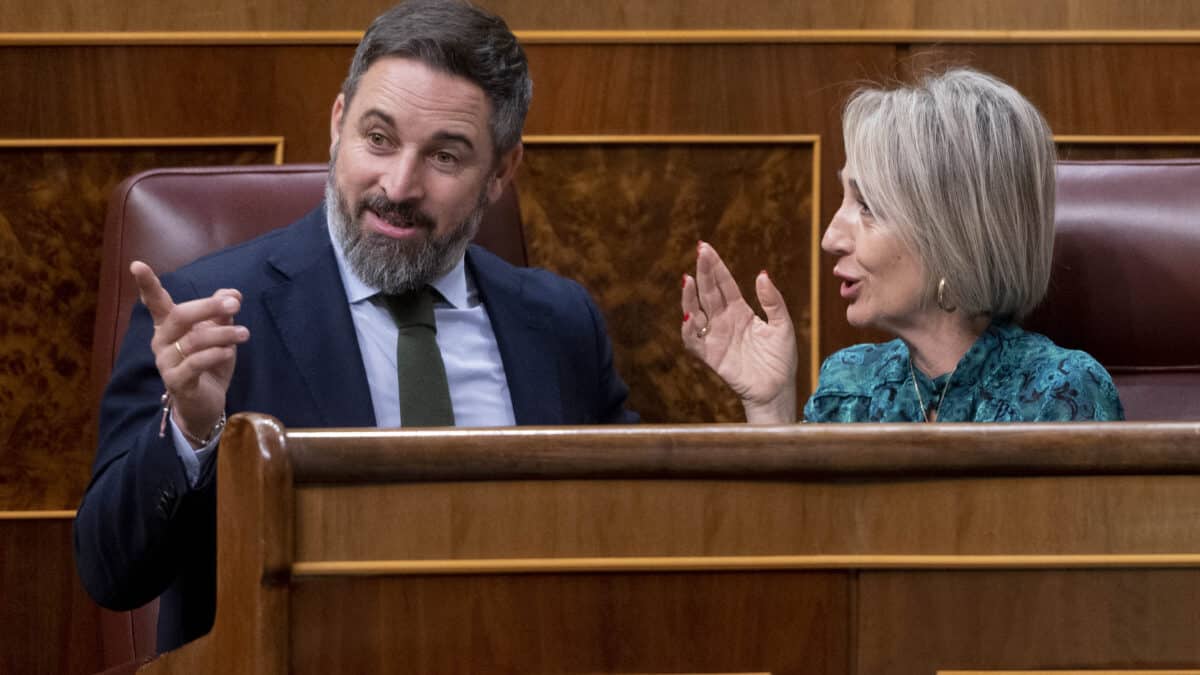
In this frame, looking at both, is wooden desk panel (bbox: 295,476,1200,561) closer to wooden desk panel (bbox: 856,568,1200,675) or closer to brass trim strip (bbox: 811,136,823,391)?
wooden desk panel (bbox: 856,568,1200,675)

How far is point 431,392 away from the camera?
157cm

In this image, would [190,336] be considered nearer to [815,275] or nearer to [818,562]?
[818,562]

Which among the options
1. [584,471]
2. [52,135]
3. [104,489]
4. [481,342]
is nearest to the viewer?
[584,471]

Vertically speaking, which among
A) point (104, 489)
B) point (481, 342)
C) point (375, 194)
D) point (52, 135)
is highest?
point (52, 135)

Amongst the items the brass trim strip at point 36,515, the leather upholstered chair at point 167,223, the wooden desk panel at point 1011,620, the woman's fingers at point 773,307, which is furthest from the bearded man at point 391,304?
the brass trim strip at point 36,515

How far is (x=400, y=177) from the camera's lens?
1604 millimetres

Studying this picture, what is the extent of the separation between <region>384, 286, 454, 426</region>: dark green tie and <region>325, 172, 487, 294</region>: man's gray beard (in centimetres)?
2

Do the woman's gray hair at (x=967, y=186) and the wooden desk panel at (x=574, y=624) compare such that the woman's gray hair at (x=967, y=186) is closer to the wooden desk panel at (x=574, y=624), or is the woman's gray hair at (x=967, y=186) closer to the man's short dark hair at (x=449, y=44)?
the man's short dark hair at (x=449, y=44)

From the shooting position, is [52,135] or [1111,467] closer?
[1111,467]

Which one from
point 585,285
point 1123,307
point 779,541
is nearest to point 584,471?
point 779,541

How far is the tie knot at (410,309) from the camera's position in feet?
5.38

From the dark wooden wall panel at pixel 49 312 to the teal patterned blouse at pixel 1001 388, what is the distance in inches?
41.3

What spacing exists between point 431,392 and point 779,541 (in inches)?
26.0

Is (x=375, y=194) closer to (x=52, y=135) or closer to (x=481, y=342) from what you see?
(x=481, y=342)
